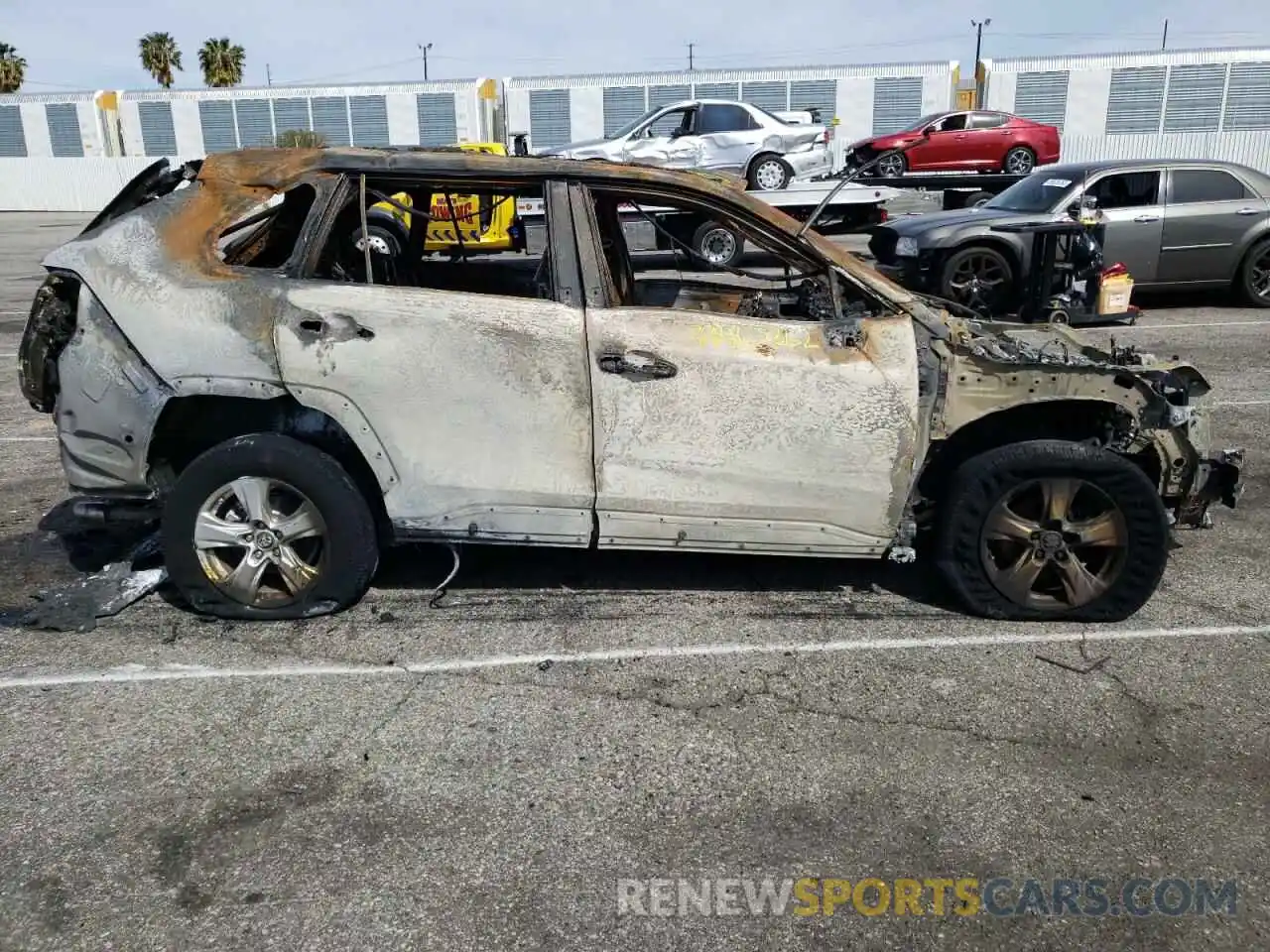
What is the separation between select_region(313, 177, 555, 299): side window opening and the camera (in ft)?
13.3

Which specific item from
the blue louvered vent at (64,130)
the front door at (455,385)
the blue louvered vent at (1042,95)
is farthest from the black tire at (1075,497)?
the blue louvered vent at (64,130)

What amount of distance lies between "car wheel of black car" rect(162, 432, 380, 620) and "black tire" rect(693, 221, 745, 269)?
5.83 feet

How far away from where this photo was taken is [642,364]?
3789mm

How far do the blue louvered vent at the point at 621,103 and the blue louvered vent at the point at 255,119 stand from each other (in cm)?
1250

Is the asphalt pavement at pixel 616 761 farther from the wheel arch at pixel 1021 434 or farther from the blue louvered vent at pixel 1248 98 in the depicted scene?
the blue louvered vent at pixel 1248 98

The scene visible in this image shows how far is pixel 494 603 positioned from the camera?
14.1ft

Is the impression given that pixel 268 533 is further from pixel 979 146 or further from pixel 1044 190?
pixel 979 146

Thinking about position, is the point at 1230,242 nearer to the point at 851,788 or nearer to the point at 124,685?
the point at 851,788

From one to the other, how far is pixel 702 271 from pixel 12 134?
43.9 m

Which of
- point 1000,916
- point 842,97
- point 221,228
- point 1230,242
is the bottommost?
point 1000,916

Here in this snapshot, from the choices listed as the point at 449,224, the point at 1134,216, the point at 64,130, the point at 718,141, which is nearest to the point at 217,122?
the point at 64,130

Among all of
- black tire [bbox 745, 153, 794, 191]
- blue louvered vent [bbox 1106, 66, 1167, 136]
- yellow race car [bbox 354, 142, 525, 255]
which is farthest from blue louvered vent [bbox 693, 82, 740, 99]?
yellow race car [bbox 354, 142, 525, 255]

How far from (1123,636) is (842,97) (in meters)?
33.8

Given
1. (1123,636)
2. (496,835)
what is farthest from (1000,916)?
(1123,636)
